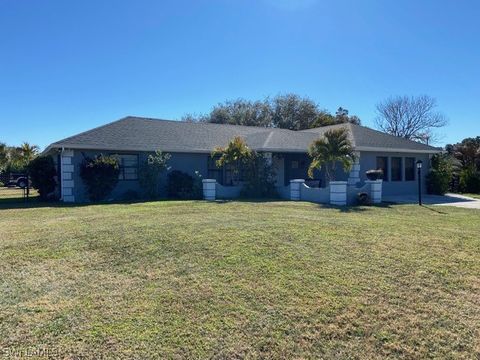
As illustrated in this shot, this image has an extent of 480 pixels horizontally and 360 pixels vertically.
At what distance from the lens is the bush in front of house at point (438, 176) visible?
21.7 metres

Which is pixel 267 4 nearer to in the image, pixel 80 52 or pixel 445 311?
pixel 80 52

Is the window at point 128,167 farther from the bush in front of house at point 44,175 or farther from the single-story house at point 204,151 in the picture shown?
the bush in front of house at point 44,175

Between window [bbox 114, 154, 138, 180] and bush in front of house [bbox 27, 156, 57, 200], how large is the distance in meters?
3.01

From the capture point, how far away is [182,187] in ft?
59.3

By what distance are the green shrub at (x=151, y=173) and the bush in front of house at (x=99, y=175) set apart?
45.0 inches

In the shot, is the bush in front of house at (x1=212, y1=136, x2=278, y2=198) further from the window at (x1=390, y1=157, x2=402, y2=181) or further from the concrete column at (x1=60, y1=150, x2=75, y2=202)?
the window at (x1=390, y1=157, x2=402, y2=181)

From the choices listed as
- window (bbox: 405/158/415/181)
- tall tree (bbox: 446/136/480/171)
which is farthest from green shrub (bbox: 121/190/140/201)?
tall tree (bbox: 446/136/480/171)

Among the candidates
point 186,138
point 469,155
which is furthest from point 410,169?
point 186,138

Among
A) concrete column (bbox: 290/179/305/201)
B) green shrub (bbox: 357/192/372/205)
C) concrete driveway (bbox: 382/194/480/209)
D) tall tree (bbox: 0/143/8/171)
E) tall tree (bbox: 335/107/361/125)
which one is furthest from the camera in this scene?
tall tree (bbox: 335/107/361/125)

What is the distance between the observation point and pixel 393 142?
22391 millimetres

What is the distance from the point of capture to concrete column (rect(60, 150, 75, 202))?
16469 mm

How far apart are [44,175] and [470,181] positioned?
2444cm

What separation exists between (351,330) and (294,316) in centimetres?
61

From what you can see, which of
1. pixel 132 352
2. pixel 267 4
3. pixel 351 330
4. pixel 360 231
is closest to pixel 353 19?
pixel 267 4
